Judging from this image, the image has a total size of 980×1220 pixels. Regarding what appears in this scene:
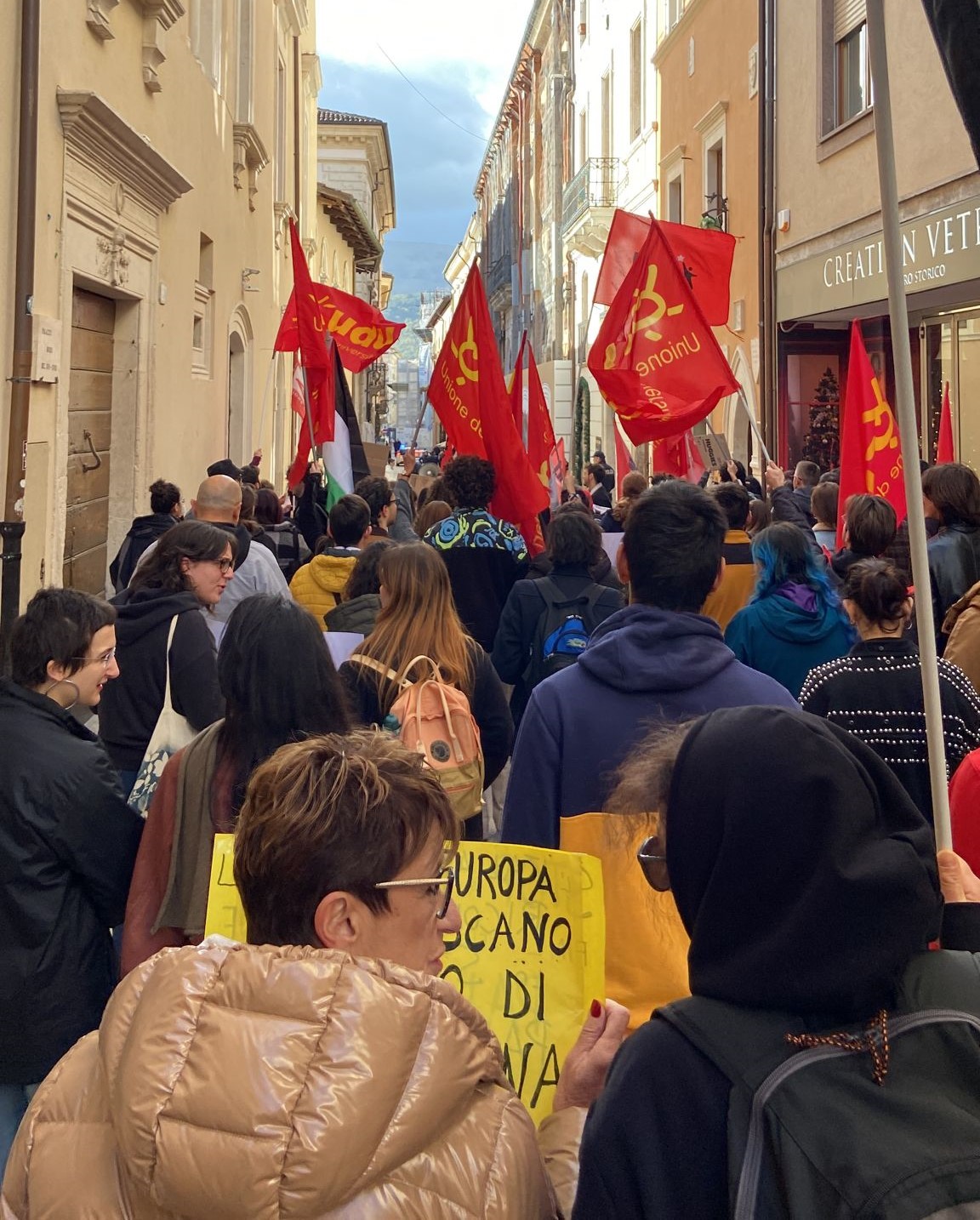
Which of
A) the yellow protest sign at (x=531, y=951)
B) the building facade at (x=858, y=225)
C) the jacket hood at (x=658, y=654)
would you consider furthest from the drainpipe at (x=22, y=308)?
the building facade at (x=858, y=225)

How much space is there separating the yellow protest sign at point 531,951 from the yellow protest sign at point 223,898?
17.2 inches

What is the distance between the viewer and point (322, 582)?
21.2 ft

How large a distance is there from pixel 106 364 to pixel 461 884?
8.98m

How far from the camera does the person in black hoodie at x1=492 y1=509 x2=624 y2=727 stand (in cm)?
583

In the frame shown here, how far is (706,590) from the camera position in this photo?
323 cm

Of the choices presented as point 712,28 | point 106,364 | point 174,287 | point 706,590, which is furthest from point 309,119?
point 706,590

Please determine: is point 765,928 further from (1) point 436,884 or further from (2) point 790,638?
(2) point 790,638

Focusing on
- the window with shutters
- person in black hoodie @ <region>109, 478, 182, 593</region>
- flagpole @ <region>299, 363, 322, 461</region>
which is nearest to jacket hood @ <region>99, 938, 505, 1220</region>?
person in black hoodie @ <region>109, 478, 182, 593</region>

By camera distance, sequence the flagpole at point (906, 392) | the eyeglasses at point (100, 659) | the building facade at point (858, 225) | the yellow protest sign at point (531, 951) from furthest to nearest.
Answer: the building facade at point (858, 225) < the eyeglasses at point (100, 659) < the yellow protest sign at point (531, 951) < the flagpole at point (906, 392)

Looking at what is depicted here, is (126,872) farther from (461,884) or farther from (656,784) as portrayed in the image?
(656,784)

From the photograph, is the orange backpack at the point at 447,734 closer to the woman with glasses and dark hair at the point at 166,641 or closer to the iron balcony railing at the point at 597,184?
the woman with glasses and dark hair at the point at 166,641

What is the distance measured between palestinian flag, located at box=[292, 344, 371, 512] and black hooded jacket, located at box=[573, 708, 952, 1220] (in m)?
8.13

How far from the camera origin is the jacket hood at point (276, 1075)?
4.55 ft

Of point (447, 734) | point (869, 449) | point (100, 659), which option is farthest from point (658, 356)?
point (100, 659)
